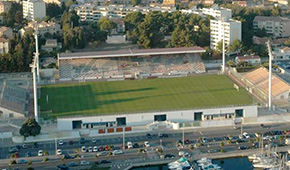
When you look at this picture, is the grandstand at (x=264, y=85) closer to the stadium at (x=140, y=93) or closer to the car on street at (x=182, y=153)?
the stadium at (x=140, y=93)

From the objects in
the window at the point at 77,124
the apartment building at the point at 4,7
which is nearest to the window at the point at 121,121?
the window at the point at 77,124

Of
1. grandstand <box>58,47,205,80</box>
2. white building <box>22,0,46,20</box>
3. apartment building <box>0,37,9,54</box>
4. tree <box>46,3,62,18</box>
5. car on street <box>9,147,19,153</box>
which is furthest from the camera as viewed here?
tree <box>46,3,62,18</box>

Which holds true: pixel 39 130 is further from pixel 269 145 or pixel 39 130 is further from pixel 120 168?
pixel 269 145

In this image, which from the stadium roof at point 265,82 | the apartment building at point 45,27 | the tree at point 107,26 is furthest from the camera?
the tree at point 107,26

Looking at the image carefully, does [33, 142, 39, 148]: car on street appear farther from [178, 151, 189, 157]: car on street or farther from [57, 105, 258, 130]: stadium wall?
[178, 151, 189, 157]: car on street

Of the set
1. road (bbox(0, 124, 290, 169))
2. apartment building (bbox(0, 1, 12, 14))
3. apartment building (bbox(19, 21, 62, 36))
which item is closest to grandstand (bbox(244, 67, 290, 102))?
road (bbox(0, 124, 290, 169))

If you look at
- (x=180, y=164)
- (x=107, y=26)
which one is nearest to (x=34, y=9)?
(x=107, y=26)
